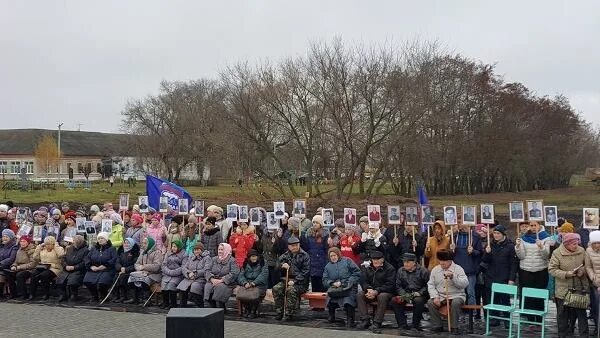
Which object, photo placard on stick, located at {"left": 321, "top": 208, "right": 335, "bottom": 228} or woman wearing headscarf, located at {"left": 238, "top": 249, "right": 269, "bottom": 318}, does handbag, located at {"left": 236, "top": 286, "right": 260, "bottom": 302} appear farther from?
photo placard on stick, located at {"left": 321, "top": 208, "right": 335, "bottom": 228}

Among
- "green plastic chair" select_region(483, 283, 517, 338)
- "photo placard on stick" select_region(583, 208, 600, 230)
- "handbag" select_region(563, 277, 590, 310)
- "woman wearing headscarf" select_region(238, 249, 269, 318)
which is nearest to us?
"handbag" select_region(563, 277, 590, 310)

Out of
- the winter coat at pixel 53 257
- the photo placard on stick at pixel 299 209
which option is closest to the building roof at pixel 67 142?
the winter coat at pixel 53 257

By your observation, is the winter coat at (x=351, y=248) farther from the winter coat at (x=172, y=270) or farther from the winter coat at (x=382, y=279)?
the winter coat at (x=172, y=270)

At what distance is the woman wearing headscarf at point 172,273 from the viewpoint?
13.0 m

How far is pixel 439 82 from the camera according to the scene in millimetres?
38188

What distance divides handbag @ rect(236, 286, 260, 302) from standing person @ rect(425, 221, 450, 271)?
3.06 metres

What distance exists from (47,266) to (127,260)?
1888 mm

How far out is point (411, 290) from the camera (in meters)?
10.9

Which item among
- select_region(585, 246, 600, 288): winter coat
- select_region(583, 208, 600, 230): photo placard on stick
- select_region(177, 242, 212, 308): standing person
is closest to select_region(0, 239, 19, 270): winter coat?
select_region(177, 242, 212, 308): standing person

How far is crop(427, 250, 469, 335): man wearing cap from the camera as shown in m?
10.5

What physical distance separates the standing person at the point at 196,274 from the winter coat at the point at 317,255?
1.92 m

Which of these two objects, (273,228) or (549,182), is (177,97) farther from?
(273,228)

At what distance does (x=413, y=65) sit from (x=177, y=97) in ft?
148

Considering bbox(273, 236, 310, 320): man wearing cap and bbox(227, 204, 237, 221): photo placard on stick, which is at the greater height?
bbox(227, 204, 237, 221): photo placard on stick
